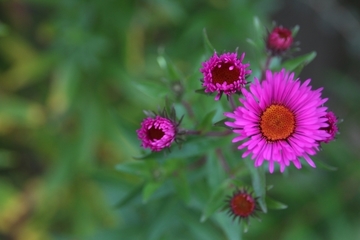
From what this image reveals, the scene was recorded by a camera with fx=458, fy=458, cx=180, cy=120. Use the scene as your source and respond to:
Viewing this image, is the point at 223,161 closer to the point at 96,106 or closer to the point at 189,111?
the point at 189,111

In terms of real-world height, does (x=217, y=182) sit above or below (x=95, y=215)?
above

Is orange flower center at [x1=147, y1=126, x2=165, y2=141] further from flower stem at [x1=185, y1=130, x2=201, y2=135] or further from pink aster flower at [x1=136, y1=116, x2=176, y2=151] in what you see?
flower stem at [x1=185, y1=130, x2=201, y2=135]

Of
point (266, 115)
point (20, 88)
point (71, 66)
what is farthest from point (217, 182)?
point (20, 88)

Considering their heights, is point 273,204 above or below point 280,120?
below

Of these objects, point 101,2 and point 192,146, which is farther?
point 101,2

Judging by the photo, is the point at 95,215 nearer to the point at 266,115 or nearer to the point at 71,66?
the point at 71,66

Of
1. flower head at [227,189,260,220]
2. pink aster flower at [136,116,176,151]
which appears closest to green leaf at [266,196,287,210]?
flower head at [227,189,260,220]

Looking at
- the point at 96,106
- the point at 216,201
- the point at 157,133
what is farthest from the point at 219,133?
the point at 96,106
